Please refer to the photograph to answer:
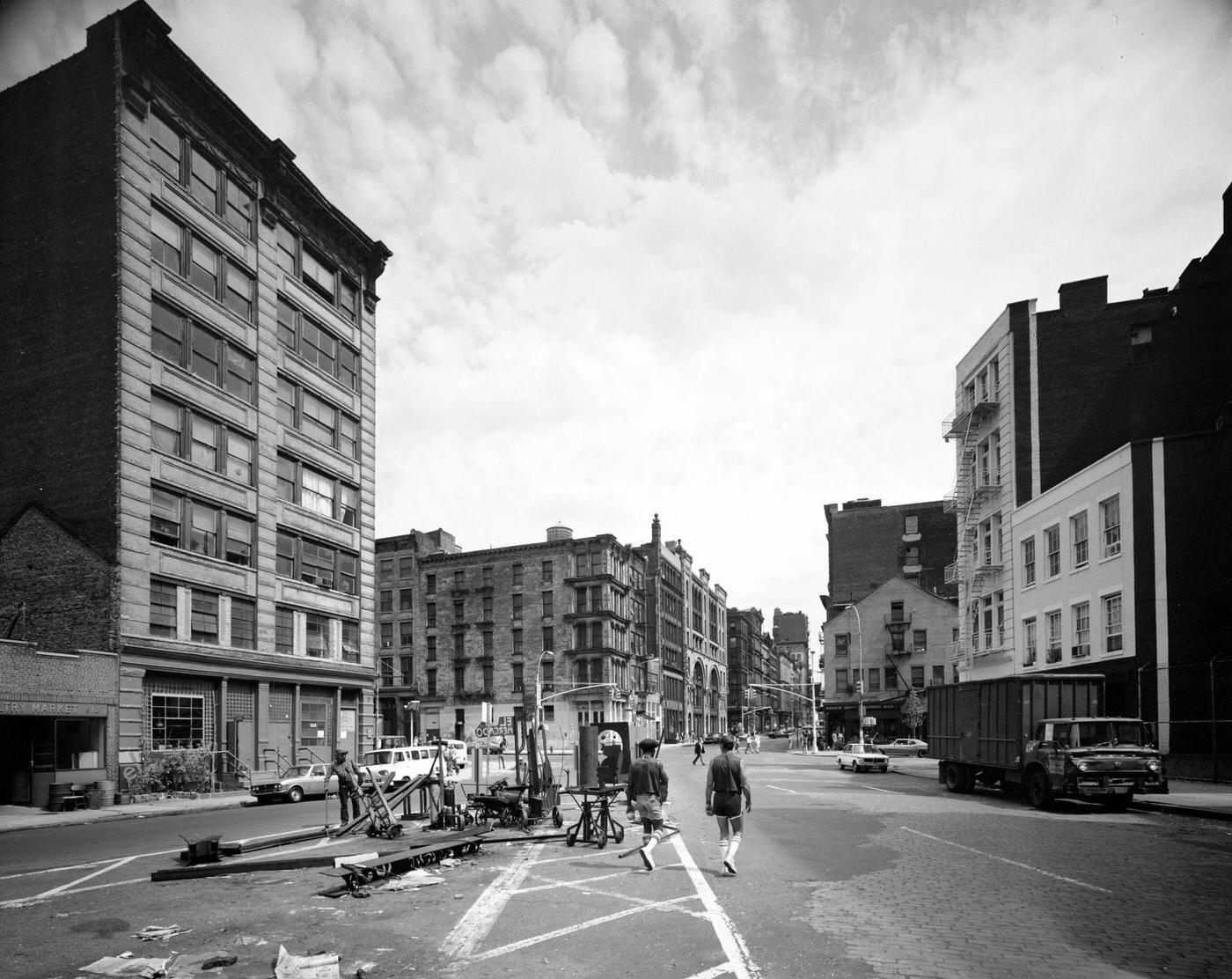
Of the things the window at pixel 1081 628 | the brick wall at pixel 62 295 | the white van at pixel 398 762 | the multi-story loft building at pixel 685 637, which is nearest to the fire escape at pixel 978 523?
the window at pixel 1081 628

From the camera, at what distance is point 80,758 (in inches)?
1056

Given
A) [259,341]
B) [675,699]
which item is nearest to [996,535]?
[259,341]

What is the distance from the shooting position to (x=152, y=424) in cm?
3077

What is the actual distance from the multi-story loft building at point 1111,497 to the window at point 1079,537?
8 cm

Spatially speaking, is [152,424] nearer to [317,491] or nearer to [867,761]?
[317,491]

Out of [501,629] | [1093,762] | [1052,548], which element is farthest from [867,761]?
[501,629]

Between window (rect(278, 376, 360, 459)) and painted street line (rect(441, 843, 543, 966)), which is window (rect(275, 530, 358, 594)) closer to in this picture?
window (rect(278, 376, 360, 459))

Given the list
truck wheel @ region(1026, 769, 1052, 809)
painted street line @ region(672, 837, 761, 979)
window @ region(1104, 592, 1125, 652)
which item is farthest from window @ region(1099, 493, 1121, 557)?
painted street line @ region(672, 837, 761, 979)

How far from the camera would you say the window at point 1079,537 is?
3509cm

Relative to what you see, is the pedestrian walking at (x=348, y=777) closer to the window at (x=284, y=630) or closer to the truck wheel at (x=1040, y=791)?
the truck wheel at (x=1040, y=791)

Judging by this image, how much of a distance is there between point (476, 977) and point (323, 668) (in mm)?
33168

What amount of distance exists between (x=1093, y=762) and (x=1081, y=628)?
52.4ft

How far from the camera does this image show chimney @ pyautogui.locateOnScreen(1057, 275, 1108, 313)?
137 ft

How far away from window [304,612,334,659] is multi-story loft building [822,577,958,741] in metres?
48.8
